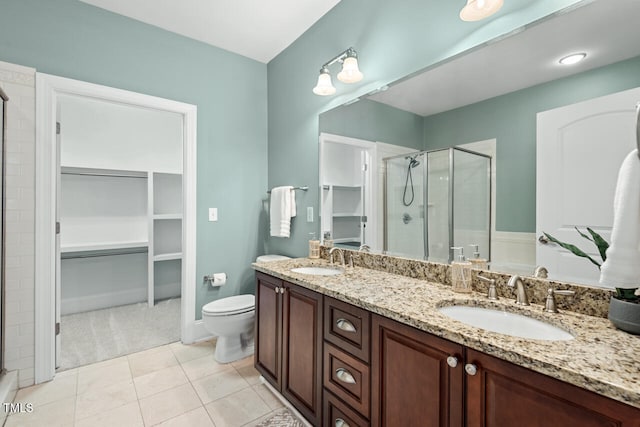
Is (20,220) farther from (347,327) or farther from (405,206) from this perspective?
(405,206)

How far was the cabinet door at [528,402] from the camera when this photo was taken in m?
0.62

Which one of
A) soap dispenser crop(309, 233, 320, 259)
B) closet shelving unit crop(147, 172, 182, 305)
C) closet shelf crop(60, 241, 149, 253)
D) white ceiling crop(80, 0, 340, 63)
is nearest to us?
white ceiling crop(80, 0, 340, 63)

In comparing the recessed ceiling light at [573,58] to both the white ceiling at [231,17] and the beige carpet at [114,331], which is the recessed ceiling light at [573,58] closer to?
the white ceiling at [231,17]

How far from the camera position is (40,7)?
1992 mm

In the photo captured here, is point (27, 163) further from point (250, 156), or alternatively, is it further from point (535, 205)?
point (535, 205)

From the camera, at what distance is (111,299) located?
3416 mm

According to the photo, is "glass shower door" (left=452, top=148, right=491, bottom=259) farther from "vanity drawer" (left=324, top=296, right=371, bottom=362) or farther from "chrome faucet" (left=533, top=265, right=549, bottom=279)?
"vanity drawer" (left=324, top=296, right=371, bottom=362)

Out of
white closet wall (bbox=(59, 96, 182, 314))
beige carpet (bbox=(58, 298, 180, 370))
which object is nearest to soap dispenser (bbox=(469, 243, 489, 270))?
beige carpet (bbox=(58, 298, 180, 370))

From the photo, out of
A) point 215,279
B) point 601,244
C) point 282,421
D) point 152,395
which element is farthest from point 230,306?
point 601,244

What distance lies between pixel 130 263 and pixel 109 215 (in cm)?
62

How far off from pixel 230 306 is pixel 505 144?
2090mm

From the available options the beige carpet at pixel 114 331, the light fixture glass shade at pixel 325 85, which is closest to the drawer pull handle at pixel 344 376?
the light fixture glass shade at pixel 325 85

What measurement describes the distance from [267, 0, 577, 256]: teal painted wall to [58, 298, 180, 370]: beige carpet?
131 cm

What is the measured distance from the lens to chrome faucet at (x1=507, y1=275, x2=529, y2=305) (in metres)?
1.10
